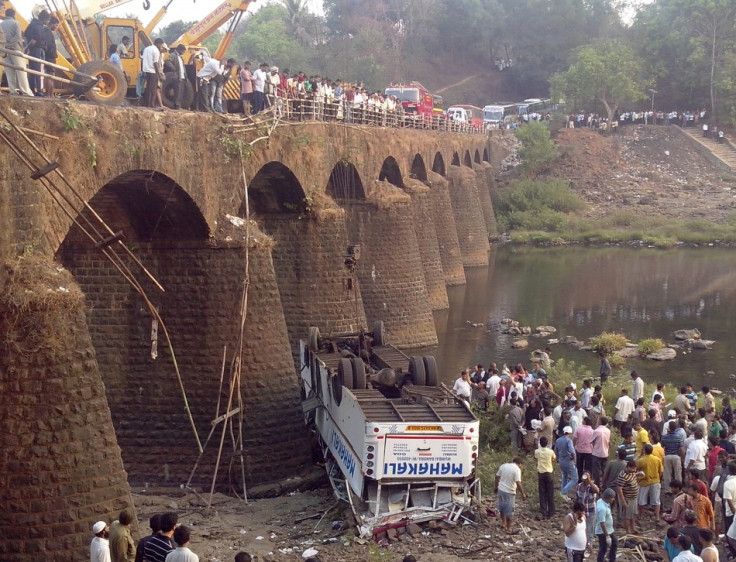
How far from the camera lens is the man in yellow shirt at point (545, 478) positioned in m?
14.1

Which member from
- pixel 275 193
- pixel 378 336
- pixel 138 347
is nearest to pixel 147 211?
pixel 138 347

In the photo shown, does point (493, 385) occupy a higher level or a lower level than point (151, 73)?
lower

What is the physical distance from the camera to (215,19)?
28781 mm

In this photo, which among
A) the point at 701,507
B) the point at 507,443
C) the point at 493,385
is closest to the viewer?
Answer: the point at 701,507

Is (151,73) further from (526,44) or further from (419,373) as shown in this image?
(526,44)

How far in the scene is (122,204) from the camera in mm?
16547

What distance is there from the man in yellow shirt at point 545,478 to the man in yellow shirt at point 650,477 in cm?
121

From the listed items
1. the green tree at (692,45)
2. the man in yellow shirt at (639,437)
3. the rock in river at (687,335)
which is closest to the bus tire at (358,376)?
the man in yellow shirt at (639,437)

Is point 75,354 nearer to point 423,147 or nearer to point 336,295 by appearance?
point 336,295

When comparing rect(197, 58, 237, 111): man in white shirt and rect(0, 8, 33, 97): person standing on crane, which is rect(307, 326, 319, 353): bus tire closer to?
rect(197, 58, 237, 111): man in white shirt

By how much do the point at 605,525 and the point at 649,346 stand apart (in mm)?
18774

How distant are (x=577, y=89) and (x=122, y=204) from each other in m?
62.1

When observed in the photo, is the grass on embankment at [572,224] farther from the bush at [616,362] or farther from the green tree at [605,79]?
the bush at [616,362]

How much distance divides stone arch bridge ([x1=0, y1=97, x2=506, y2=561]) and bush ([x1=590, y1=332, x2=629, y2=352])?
516 cm
